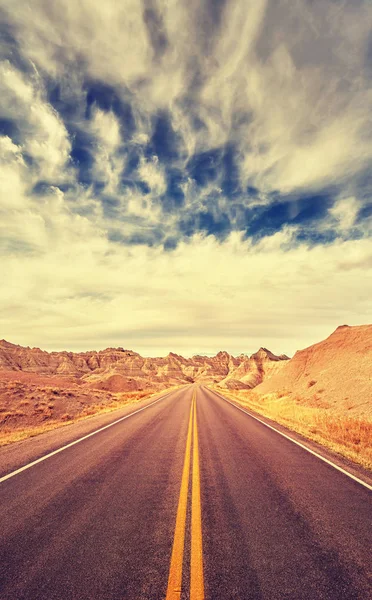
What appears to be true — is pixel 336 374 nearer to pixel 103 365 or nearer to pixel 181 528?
pixel 181 528

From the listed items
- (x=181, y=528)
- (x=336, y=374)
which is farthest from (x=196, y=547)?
(x=336, y=374)

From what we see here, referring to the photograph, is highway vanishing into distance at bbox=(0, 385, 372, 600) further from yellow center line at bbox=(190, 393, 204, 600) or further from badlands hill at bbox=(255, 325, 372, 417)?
badlands hill at bbox=(255, 325, 372, 417)

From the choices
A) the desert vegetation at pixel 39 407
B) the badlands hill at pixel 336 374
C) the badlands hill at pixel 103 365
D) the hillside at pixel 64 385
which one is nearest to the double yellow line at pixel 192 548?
the hillside at pixel 64 385

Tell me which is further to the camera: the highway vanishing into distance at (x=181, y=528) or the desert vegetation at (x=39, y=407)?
the desert vegetation at (x=39, y=407)

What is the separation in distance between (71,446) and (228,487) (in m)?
5.71

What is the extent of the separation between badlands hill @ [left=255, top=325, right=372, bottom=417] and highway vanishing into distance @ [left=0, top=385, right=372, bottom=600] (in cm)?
1730

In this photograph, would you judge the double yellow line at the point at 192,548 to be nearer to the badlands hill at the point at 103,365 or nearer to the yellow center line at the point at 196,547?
the yellow center line at the point at 196,547

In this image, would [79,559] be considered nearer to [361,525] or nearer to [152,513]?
[152,513]

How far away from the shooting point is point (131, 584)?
307 centimetres

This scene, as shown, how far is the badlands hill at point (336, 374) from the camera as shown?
2395 cm

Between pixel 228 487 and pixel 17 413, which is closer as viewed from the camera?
pixel 228 487

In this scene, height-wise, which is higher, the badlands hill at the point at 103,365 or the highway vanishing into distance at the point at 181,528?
the badlands hill at the point at 103,365

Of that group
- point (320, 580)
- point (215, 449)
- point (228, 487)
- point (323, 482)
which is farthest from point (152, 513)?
point (215, 449)

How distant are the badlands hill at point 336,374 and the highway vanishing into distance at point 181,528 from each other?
17296mm
